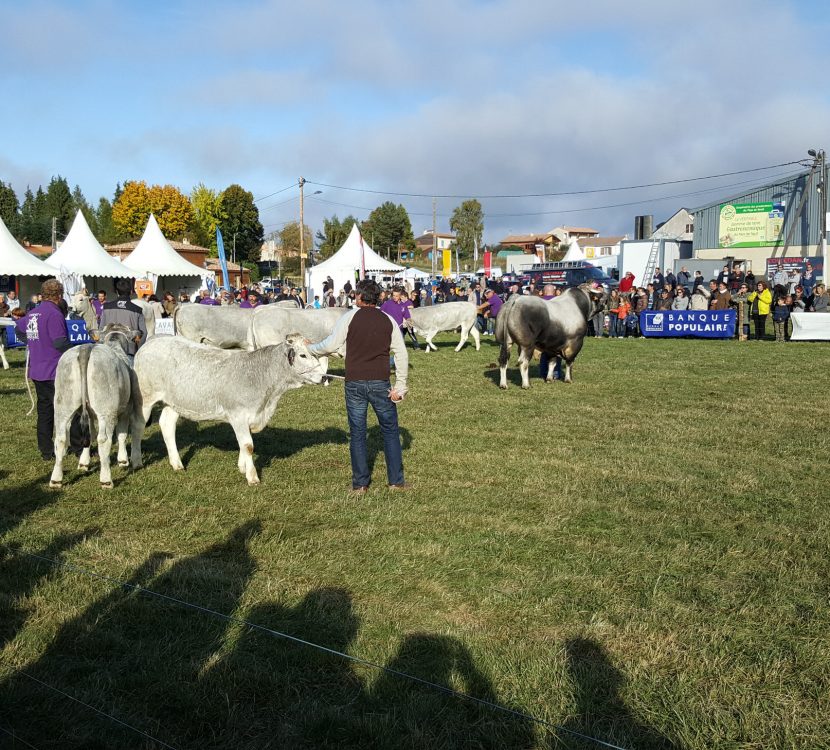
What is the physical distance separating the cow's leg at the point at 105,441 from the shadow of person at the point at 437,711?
459cm

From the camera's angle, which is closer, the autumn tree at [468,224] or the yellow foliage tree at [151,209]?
the yellow foliage tree at [151,209]

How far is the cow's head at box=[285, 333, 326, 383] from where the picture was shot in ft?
25.6

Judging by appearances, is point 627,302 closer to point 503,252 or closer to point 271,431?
point 271,431

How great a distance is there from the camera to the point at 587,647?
430 centimetres

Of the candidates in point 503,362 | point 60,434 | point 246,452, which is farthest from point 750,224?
point 60,434

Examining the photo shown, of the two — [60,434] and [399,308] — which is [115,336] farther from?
[399,308]

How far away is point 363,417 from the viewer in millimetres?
7242

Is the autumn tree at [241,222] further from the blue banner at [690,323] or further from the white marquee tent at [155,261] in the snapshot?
the blue banner at [690,323]

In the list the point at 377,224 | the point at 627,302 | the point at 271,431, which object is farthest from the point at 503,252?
the point at 271,431

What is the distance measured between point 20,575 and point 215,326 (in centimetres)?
1093

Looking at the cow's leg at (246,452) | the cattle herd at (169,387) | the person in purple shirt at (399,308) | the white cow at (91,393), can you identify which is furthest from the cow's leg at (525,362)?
the white cow at (91,393)

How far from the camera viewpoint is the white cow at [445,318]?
21953 millimetres

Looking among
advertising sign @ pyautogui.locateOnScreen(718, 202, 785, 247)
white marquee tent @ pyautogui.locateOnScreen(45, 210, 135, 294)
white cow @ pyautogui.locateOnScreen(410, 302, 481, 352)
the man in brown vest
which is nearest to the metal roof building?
advertising sign @ pyautogui.locateOnScreen(718, 202, 785, 247)

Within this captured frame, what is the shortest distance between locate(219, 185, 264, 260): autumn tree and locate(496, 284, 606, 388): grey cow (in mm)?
72053
